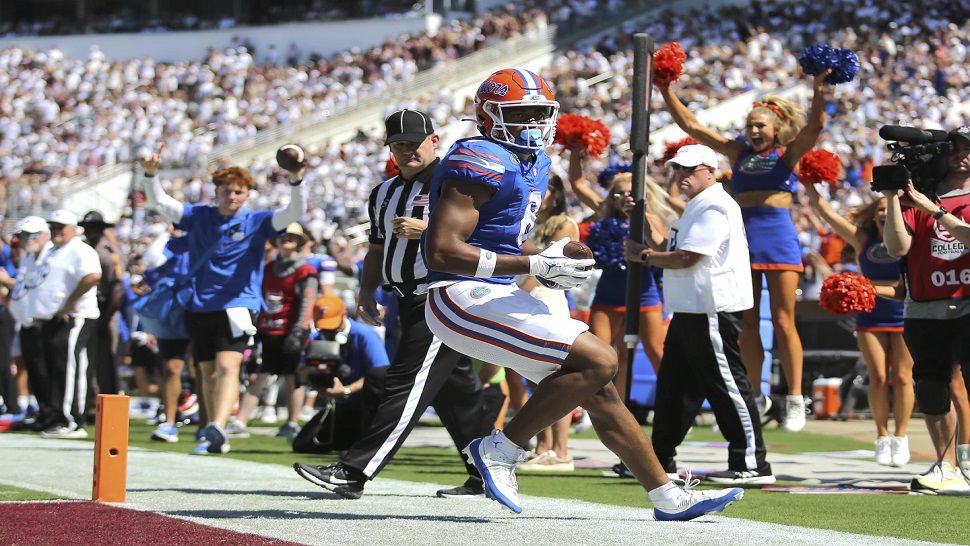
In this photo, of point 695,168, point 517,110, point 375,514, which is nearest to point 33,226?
point 695,168

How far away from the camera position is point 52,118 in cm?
4109

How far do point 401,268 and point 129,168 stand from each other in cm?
3179

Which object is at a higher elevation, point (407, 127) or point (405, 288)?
point (407, 127)

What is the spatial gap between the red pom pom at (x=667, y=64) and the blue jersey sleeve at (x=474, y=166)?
3684 millimetres

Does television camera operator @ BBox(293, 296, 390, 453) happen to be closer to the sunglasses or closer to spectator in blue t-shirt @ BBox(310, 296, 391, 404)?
spectator in blue t-shirt @ BBox(310, 296, 391, 404)

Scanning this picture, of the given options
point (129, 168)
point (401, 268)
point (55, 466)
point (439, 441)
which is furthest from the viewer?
point (129, 168)

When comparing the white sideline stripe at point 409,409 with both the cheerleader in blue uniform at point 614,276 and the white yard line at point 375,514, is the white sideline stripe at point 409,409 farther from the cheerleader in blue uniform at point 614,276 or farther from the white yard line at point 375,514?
the cheerleader in blue uniform at point 614,276

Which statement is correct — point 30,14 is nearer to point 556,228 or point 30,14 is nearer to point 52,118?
point 52,118

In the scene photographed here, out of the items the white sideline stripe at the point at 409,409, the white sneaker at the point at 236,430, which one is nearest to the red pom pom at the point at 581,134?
the white sideline stripe at the point at 409,409

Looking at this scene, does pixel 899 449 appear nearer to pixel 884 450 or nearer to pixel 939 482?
pixel 884 450

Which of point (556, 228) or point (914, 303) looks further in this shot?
point (556, 228)

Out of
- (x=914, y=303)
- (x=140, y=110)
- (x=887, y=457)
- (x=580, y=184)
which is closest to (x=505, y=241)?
(x=914, y=303)

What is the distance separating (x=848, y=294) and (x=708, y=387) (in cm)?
124

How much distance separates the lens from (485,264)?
5398mm
